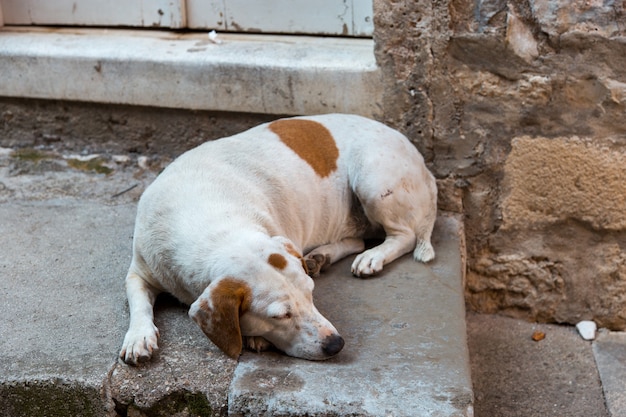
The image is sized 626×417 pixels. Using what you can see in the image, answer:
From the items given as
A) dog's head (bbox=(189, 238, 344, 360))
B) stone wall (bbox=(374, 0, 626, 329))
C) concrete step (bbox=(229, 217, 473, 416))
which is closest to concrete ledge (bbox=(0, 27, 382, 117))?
stone wall (bbox=(374, 0, 626, 329))

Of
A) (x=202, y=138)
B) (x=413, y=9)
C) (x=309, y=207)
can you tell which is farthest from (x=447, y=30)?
(x=202, y=138)

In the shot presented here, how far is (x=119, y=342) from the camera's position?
277 cm

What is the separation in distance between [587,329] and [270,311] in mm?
1917

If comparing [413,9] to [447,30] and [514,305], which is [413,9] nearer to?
[447,30]

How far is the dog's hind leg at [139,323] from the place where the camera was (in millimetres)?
2631

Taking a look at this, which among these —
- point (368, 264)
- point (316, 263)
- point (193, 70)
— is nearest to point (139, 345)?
point (316, 263)

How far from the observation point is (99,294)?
3113mm

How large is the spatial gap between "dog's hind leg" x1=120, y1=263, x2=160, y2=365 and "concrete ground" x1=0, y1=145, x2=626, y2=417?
1.7 inches

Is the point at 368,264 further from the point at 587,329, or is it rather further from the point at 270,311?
the point at 587,329

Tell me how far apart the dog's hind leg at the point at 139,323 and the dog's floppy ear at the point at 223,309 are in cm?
23

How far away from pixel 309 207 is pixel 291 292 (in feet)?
2.52

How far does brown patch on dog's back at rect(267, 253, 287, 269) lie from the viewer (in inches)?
103

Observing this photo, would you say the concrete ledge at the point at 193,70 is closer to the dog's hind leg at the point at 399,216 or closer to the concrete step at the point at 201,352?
the dog's hind leg at the point at 399,216

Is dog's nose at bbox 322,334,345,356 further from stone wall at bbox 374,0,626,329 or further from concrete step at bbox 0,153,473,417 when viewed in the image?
stone wall at bbox 374,0,626,329
